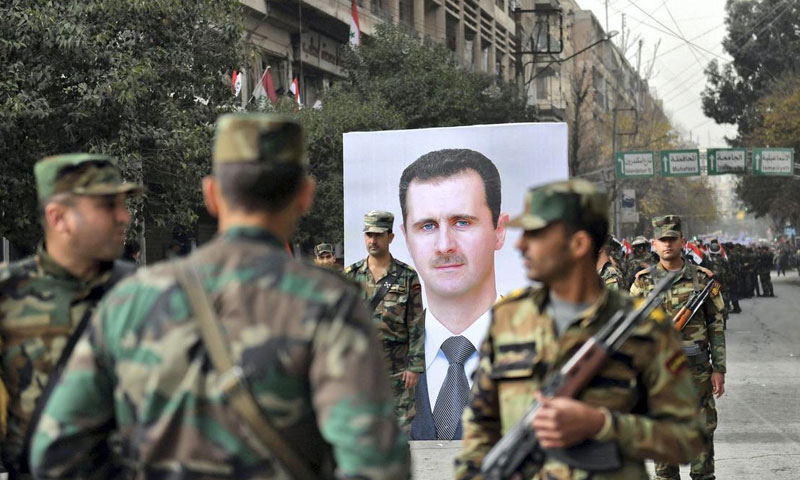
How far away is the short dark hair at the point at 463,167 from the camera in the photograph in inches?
404

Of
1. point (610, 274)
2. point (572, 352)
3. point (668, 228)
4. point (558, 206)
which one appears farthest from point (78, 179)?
point (610, 274)

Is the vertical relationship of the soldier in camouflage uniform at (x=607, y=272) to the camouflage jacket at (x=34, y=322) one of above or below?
below

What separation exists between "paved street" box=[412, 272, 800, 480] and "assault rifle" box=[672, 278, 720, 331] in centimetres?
131

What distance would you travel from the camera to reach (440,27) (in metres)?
51.0

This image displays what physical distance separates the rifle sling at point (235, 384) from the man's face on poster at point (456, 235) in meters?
7.72

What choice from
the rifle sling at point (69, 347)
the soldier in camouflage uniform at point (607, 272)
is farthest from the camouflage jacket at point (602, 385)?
the soldier in camouflage uniform at point (607, 272)

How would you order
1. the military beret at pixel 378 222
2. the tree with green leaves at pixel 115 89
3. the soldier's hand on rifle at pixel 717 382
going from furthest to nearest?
the tree with green leaves at pixel 115 89
the military beret at pixel 378 222
the soldier's hand on rifle at pixel 717 382

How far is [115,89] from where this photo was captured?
13.7 metres

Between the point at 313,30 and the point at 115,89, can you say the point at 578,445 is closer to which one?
the point at 115,89

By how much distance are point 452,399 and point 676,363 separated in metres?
6.79

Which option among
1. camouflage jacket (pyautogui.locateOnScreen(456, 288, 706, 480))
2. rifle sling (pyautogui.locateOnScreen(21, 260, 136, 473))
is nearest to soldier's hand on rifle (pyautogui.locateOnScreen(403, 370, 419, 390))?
rifle sling (pyautogui.locateOnScreen(21, 260, 136, 473))

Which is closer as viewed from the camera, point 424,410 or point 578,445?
point 578,445

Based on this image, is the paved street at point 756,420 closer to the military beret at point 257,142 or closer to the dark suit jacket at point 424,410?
the dark suit jacket at point 424,410

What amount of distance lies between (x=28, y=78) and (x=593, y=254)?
1097 cm
